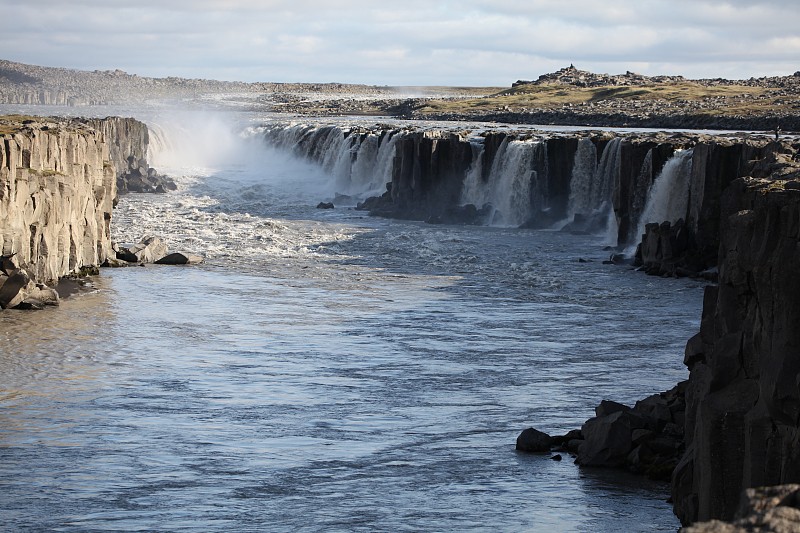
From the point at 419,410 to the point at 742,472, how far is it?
432 inches

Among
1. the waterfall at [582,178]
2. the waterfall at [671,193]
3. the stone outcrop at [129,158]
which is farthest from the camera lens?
the stone outcrop at [129,158]

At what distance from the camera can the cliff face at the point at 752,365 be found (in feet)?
54.9

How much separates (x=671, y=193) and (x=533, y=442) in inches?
1268

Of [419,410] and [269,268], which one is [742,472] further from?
[269,268]

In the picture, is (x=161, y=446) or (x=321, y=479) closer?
(x=321, y=479)

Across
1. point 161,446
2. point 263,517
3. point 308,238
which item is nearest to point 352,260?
point 308,238

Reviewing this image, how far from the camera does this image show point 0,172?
135 ft

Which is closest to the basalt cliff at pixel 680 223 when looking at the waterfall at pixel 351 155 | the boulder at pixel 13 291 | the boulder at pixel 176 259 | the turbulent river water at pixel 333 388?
the waterfall at pixel 351 155

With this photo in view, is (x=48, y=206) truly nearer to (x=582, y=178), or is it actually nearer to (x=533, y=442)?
(x=533, y=442)

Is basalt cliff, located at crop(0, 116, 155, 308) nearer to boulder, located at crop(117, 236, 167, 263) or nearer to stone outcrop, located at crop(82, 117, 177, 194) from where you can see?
boulder, located at crop(117, 236, 167, 263)

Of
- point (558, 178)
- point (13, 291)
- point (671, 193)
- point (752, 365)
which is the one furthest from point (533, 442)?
→ point (558, 178)

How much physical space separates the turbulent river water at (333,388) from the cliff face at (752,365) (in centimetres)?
256

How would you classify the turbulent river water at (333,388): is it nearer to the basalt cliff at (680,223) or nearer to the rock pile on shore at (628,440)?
the rock pile on shore at (628,440)

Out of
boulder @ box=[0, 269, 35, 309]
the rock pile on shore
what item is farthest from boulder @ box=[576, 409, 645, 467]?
boulder @ box=[0, 269, 35, 309]
